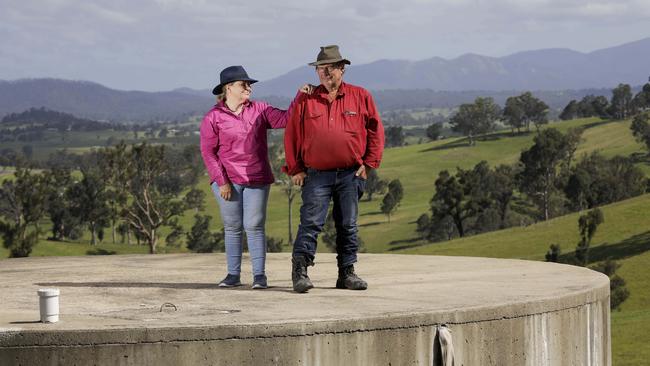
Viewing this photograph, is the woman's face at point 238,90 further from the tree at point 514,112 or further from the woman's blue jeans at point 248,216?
the tree at point 514,112

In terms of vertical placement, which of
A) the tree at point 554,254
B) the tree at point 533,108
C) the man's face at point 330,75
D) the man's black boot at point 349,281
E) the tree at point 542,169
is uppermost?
the tree at point 533,108

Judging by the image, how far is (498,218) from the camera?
11100cm

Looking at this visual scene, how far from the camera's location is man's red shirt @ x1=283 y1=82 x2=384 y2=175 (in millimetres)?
10055

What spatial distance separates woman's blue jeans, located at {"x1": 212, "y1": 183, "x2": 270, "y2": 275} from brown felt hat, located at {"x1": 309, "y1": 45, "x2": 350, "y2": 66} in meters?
1.64

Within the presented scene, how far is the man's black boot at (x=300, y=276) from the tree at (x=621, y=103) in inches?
6593

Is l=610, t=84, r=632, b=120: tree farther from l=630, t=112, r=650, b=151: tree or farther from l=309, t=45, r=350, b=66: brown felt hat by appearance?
l=309, t=45, r=350, b=66: brown felt hat

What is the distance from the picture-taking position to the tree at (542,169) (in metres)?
116

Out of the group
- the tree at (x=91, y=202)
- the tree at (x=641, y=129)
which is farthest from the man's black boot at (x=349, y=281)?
the tree at (x=641, y=129)

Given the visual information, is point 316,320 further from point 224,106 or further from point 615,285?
point 615,285

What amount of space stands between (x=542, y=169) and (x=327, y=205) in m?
111

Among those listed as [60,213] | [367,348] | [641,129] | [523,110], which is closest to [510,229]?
[60,213]

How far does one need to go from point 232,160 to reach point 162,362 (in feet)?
11.0

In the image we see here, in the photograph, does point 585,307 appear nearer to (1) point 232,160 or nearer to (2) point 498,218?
(1) point 232,160

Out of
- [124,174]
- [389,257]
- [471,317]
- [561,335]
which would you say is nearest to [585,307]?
[561,335]
